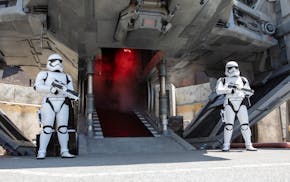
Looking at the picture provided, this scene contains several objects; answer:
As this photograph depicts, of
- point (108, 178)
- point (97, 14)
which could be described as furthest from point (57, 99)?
point (108, 178)

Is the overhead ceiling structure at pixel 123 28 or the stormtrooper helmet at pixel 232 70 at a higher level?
the overhead ceiling structure at pixel 123 28

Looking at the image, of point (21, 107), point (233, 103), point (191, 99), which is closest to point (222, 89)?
point (233, 103)

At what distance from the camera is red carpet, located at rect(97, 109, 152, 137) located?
336 inches

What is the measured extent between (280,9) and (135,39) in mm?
7774

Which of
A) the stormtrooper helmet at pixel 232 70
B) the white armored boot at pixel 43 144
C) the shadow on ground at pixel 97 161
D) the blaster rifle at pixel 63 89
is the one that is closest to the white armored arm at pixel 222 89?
the stormtrooper helmet at pixel 232 70

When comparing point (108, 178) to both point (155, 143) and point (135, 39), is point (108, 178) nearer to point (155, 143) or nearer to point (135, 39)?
point (155, 143)

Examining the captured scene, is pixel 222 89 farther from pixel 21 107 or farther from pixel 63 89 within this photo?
pixel 21 107

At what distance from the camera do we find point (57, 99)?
5543mm

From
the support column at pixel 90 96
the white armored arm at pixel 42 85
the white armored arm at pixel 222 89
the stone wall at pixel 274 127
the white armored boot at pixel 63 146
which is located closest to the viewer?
the white armored boot at pixel 63 146

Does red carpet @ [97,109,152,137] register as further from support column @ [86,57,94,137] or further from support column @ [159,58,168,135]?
support column @ [86,57,94,137]

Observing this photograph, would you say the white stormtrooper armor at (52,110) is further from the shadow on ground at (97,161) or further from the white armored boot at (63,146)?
the shadow on ground at (97,161)

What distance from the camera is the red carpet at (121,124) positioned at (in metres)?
8.53

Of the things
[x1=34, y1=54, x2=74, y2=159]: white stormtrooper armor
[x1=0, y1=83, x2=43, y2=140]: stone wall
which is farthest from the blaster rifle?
[x1=0, y1=83, x2=43, y2=140]: stone wall

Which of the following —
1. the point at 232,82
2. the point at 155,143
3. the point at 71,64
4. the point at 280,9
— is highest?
the point at 280,9
